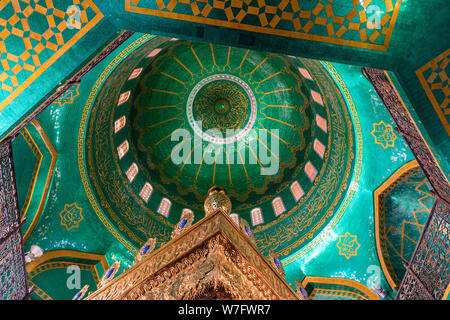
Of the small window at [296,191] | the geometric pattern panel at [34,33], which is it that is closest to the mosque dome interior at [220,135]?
the geometric pattern panel at [34,33]

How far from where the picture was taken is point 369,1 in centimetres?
447

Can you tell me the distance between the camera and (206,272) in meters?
3.44

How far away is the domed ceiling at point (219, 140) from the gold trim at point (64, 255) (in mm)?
1204

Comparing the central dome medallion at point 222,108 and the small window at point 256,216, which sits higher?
the central dome medallion at point 222,108

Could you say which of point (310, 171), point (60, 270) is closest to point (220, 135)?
point (310, 171)

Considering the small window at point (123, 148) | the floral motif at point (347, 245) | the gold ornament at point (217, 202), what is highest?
the small window at point (123, 148)

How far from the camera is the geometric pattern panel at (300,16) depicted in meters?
4.42

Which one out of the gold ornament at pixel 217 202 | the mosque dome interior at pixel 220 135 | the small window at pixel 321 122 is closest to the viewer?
the mosque dome interior at pixel 220 135

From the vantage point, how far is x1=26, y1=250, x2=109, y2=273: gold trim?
27.8ft

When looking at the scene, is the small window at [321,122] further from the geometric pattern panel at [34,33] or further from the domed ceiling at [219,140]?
the geometric pattern panel at [34,33]

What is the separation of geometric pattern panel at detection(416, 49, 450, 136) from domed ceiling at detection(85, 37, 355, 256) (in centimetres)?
551

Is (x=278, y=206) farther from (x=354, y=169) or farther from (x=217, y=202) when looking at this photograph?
(x=217, y=202)
